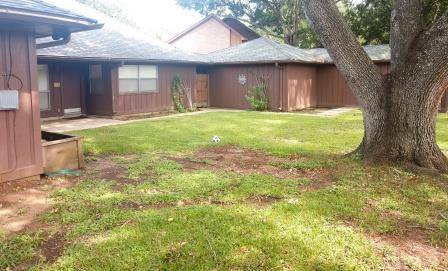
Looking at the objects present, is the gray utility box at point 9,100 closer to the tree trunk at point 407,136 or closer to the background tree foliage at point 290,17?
the tree trunk at point 407,136

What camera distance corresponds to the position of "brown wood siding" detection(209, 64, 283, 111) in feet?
55.7

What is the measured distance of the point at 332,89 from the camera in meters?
19.7

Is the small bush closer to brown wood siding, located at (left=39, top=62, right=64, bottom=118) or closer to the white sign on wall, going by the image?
the white sign on wall

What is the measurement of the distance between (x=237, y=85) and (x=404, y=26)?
12.2 metres

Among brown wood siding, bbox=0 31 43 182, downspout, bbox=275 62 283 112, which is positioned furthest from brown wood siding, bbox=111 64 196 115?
brown wood siding, bbox=0 31 43 182

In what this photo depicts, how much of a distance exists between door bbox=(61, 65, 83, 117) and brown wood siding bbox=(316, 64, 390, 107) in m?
11.4

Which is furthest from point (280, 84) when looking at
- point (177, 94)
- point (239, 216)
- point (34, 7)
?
point (239, 216)

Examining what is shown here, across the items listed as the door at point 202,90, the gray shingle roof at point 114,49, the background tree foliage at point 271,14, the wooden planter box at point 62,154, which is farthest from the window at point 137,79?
the background tree foliage at point 271,14

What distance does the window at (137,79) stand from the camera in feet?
47.8

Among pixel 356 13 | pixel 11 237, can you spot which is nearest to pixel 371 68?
pixel 11 237

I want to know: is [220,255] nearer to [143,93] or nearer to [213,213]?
[213,213]

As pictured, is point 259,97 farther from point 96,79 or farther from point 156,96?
point 96,79

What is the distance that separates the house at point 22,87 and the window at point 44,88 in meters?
8.18

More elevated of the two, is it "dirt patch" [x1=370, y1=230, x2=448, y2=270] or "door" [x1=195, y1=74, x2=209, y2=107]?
"door" [x1=195, y1=74, x2=209, y2=107]
